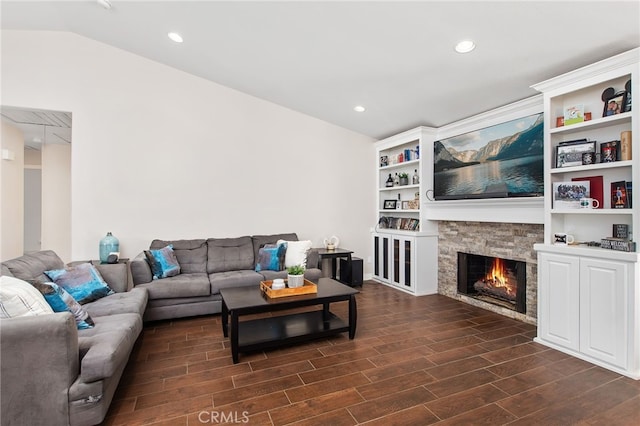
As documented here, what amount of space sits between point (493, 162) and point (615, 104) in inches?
50.2

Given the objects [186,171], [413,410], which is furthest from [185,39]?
[413,410]

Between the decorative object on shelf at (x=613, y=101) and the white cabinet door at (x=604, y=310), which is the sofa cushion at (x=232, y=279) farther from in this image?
the decorative object on shelf at (x=613, y=101)

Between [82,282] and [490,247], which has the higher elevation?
[490,247]

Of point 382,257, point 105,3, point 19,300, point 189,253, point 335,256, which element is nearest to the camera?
point 19,300

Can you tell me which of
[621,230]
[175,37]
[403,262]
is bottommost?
[403,262]

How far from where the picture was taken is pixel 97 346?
1.92 meters

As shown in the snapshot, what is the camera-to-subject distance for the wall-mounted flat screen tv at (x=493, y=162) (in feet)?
11.3

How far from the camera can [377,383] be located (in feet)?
7.72

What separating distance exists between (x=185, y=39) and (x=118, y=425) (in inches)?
146

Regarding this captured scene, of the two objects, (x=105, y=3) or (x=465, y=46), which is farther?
(x=105, y=3)

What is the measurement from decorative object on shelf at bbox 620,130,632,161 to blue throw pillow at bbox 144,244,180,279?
4.64 meters

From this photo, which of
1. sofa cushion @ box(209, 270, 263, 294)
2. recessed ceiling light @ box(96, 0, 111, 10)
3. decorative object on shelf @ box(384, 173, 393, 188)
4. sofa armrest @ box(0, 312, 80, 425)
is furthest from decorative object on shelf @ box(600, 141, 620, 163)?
recessed ceiling light @ box(96, 0, 111, 10)

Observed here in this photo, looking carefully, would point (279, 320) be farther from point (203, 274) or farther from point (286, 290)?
point (203, 274)

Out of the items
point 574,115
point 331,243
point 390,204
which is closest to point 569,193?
point 574,115
